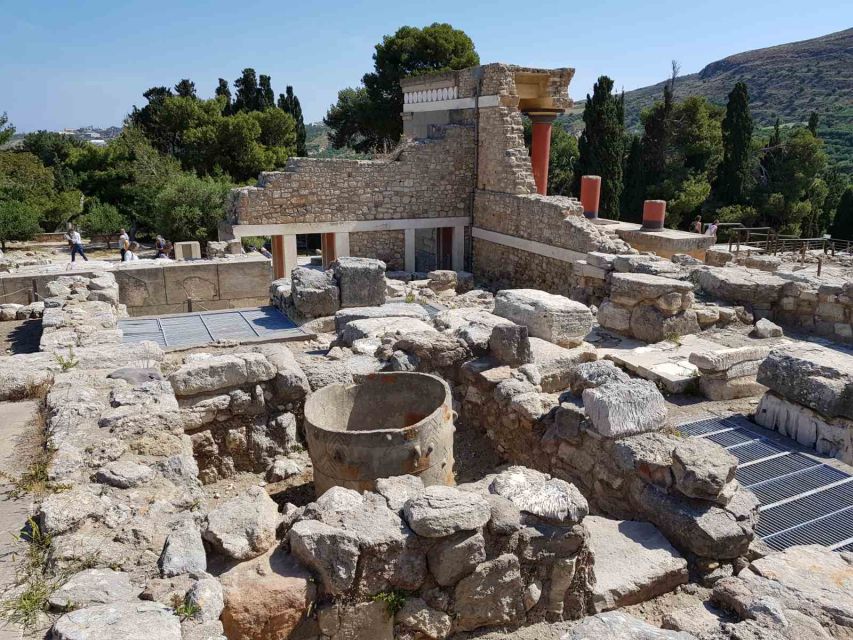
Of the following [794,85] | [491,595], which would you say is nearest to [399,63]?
[491,595]

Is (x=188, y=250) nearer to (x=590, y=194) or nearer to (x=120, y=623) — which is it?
(x=590, y=194)

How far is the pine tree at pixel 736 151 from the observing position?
89.8ft

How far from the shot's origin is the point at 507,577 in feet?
12.3

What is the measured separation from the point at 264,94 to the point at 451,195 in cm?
2201

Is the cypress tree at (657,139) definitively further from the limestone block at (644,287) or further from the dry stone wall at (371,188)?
the limestone block at (644,287)

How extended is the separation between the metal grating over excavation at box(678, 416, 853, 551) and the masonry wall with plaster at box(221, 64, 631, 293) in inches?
330

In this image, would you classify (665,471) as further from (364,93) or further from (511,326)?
(364,93)

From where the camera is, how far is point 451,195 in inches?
711

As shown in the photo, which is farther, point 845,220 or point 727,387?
point 845,220

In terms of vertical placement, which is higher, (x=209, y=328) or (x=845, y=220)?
(x=845, y=220)

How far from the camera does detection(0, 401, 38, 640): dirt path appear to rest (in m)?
2.89

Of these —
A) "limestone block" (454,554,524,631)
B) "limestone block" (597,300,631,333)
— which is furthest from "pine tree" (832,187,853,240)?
"limestone block" (454,554,524,631)

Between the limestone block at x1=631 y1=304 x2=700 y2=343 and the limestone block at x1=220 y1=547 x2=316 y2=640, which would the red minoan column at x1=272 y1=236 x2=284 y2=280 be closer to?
the limestone block at x1=631 y1=304 x2=700 y2=343

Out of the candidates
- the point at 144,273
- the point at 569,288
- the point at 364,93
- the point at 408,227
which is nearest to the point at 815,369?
the point at 569,288
